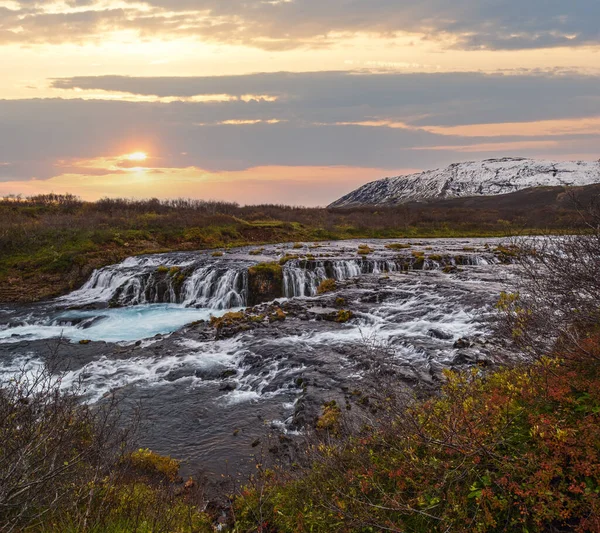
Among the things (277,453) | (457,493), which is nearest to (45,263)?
(277,453)

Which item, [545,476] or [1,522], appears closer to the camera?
[1,522]

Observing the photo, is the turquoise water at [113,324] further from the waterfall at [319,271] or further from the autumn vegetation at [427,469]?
the autumn vegetation at [427,469]

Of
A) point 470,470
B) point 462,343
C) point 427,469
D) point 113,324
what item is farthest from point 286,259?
point 470,470

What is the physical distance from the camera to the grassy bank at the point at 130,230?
30.1 metres

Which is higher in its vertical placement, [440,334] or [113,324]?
[440,334]

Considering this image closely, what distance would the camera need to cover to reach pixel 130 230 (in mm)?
42094

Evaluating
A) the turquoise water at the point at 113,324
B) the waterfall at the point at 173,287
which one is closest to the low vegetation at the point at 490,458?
the turquoise water at the point at 113,324

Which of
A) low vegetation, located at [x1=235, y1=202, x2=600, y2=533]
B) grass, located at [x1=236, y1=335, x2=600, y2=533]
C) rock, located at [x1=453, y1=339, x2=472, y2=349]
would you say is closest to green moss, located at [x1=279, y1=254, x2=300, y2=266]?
rock, located at [x1=453, y1=339, x2=472, y2=349]

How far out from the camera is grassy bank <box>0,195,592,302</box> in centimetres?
3008

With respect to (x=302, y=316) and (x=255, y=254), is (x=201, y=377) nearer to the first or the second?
(x=302, y=316)

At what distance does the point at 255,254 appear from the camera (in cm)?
3562

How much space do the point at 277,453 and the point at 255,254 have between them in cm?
2768

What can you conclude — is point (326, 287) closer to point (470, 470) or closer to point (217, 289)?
point (217, 289)

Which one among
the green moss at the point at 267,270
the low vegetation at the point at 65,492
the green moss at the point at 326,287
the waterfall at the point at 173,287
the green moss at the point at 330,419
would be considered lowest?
the waterfall at the point at 173,287
